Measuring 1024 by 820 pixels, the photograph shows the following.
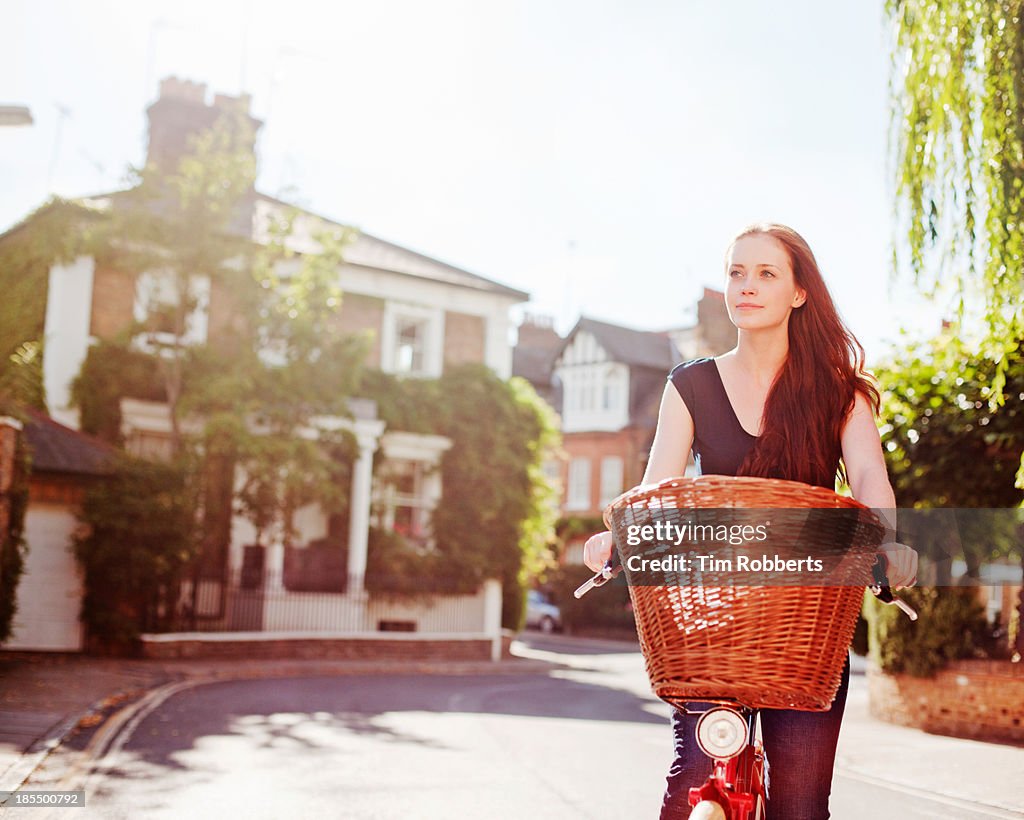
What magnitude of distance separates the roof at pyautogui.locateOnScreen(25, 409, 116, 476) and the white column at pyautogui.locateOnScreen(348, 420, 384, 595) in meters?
5.74

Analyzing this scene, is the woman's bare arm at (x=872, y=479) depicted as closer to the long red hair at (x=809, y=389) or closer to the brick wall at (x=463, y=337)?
the long red hair at (x=809, y=389)

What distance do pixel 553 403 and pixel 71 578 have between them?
30.1 metres

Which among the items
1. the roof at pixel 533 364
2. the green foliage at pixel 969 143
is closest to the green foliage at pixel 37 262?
the green foliage at pixel 969 143

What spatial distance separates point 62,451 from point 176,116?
11.3 metres

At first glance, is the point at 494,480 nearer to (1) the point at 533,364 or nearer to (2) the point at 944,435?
(2) the point at 944,435

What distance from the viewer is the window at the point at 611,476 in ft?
146

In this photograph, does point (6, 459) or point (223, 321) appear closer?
point (6, 459)

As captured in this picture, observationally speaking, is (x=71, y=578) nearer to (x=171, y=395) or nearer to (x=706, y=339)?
(x=171, y=395)

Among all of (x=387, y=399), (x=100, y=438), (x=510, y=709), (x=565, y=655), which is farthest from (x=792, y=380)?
(x=565, y=655)

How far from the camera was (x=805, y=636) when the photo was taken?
A: 8.14 ft

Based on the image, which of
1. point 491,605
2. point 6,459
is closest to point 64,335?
point 6,459

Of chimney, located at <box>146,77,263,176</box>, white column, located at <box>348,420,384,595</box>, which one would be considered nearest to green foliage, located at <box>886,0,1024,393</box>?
white column, located at <box>348,420,384,595</box>

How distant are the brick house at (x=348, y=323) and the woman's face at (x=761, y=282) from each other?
18.7m

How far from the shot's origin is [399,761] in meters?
8.98
